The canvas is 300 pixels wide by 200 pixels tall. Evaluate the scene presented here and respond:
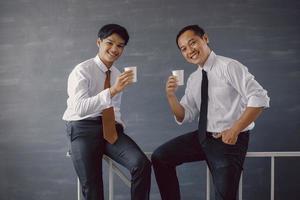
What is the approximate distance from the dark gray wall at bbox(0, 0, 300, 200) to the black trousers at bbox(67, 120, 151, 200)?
99 centimetres

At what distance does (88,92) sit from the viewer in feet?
6.66

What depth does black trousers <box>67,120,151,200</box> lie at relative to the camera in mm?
1891

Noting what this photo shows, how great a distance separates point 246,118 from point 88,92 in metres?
0.92

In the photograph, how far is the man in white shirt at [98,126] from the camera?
188cm

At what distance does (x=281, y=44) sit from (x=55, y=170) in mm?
2252

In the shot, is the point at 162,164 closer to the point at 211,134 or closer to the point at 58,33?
the point at 211,134

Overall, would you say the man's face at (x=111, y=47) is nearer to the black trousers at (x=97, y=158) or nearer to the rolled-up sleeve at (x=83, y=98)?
the rolled-up sleeve at (x=83, y=98)

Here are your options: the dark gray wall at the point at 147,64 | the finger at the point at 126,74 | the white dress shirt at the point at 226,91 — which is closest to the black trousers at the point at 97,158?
the finger at the point at 126,74

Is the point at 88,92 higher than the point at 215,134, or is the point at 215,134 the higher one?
the point at 88,92

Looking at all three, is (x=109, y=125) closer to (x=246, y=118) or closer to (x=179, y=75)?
(x=179, y=75)

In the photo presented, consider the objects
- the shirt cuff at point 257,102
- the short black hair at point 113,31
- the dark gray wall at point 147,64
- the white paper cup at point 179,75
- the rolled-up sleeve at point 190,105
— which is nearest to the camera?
the shirt cuff at point 257,102

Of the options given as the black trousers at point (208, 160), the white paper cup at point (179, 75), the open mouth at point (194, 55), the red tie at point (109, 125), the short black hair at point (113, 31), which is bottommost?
the black trousers at point (208, 160)

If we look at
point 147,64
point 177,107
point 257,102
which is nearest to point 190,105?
point 177,107

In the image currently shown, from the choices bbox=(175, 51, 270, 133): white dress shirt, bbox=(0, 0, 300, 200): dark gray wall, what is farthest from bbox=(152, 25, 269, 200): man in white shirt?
bbox=(0, 0, 300, 200): dark gray wall
